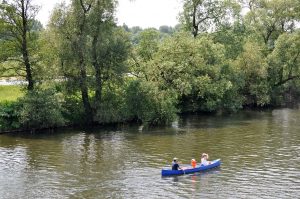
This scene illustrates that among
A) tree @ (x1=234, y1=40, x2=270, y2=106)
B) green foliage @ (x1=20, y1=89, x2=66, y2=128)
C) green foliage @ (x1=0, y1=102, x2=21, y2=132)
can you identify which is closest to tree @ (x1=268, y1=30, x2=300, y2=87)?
tree @ (x1=234, y1=40, x2=270, y2=106)

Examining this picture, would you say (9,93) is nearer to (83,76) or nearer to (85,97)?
(85,97)

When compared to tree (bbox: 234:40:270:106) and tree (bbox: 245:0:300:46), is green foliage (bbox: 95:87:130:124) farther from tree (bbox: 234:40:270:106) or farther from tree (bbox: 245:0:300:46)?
tree (bbox: 245:0:300:46)

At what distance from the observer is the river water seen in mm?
34000

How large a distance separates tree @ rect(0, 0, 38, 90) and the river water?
10.4 metres

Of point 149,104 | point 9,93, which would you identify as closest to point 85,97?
point 149,104

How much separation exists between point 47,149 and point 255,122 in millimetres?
31216

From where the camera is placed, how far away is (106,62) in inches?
2437

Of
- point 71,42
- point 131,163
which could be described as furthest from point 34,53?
point 131,163

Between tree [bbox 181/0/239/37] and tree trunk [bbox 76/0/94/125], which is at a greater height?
tree [bbox 181/0/239/37]

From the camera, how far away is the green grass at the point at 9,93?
211ft

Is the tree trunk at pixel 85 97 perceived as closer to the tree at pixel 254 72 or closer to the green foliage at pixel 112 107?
the green foliage at pixel 112 107

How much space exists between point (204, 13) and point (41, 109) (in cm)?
4096

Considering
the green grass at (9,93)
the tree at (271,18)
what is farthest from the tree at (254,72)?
the green grass at (9,93)

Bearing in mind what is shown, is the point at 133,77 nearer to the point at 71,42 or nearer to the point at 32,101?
the point at 71,42
